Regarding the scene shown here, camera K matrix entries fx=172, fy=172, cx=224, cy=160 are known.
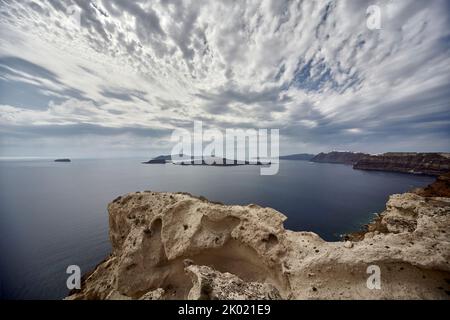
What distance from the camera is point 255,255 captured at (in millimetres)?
18594

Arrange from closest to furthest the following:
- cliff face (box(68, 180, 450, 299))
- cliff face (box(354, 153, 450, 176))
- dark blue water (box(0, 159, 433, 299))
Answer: cliff face (box(68, 180, 450, 299)) → dark blue water (box(0, 159, 433, 299)) → cliff face (box(354, 153, 450, 176))

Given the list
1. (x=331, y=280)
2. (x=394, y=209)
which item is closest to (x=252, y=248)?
(x=331, y=280)

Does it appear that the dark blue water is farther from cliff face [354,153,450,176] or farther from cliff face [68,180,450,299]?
cliff face [354,153,450,176]

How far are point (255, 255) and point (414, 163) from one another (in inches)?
8769

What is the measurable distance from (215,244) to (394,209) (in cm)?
2238

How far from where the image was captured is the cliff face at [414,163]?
458ft

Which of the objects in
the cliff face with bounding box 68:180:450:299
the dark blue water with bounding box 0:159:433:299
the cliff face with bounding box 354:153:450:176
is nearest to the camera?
the cliff face with bounding box 68:180:450:299

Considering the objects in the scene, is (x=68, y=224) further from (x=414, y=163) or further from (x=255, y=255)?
(x=414, y=163)

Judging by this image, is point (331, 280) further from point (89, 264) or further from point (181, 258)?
point (89, 264)

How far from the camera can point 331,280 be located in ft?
43.5

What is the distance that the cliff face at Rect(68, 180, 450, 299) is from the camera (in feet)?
38.3

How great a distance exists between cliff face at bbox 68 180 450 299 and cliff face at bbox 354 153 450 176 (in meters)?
189

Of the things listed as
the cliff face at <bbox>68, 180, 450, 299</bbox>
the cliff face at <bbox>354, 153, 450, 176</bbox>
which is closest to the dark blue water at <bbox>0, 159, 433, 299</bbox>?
the cliff face at <bbox>68, 180, 450, 299</bbox>

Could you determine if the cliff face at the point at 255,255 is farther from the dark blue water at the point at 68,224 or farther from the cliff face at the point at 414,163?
the cliff face at the point at 414,163
